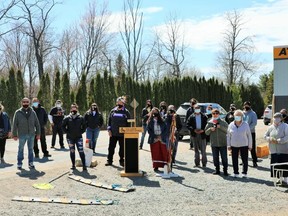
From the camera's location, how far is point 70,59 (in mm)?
55688

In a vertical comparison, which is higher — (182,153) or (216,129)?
(216,129)

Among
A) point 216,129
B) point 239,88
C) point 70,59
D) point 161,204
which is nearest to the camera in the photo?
point 161,204

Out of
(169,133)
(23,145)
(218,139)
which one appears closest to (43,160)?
(23,145)

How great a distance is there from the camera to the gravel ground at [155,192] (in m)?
8.09

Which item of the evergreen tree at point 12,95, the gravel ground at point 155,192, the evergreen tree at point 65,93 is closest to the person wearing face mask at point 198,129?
the gravel ground at point 155,192

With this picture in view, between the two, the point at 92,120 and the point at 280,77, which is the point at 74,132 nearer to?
Answer: the point at 92,120

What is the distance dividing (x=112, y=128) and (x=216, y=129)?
3.05m

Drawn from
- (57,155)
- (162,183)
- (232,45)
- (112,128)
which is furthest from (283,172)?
(232,45)

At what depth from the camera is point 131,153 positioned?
1159 cm

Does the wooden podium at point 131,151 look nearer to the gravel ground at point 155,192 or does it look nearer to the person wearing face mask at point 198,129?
the gravel ground at point 155,192

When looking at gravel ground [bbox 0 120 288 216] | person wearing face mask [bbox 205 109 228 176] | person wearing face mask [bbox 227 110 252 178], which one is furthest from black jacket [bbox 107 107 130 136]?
person wearing face mask [bbox 227 110 252 178]

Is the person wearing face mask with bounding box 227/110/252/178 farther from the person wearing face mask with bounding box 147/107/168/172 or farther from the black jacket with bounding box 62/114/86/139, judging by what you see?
the black jacket with bounding box 62/114/86/139

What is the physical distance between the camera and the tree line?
26.3 meters

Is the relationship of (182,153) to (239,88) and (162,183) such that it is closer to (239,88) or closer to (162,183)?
(162,183)
